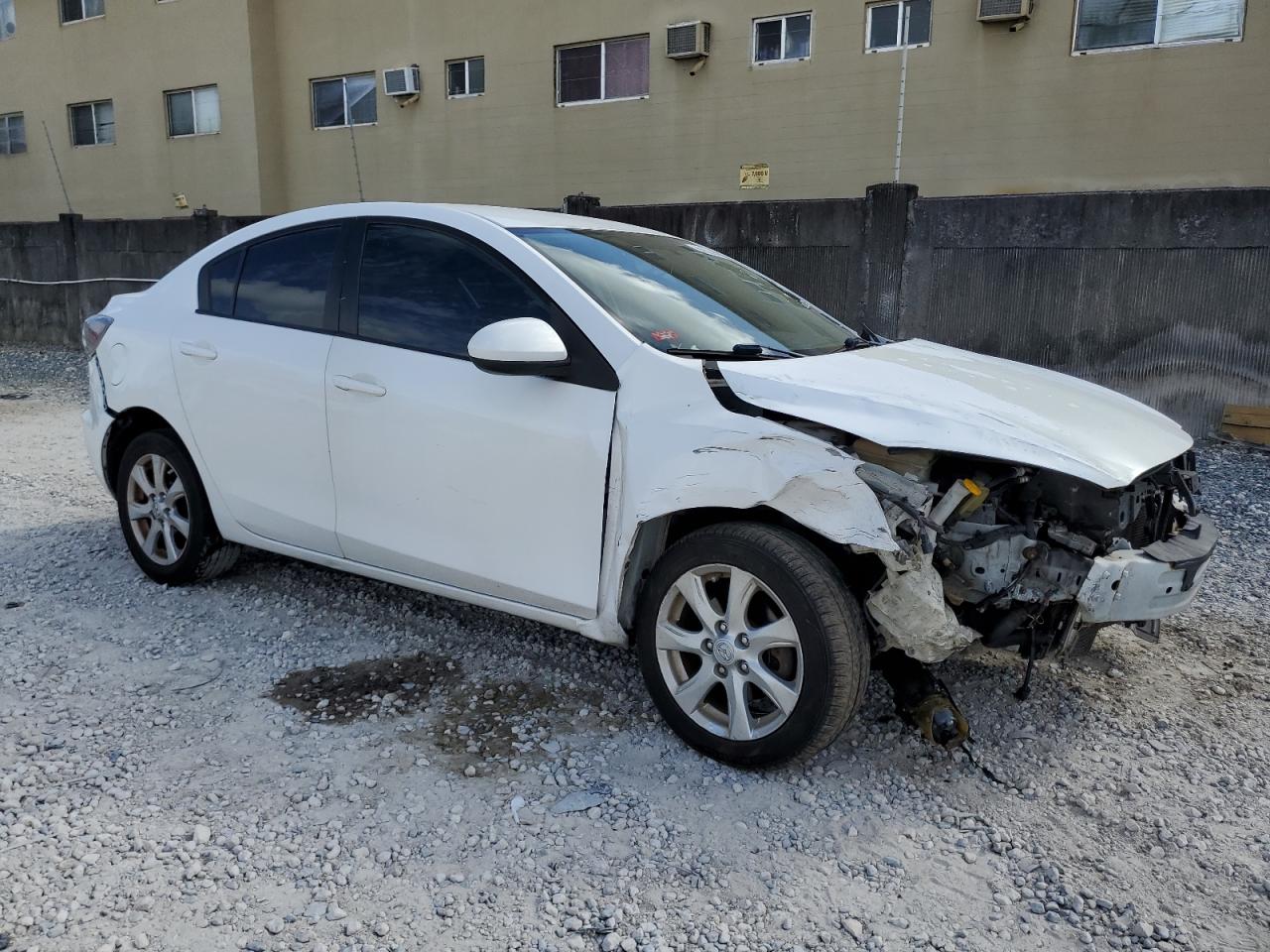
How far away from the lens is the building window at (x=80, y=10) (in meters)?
20.3

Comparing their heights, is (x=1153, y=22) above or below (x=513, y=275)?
above

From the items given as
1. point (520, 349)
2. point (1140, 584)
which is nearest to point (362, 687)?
point (520, 349)

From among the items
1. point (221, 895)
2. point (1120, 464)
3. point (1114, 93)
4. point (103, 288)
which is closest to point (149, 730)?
point (221, 895)

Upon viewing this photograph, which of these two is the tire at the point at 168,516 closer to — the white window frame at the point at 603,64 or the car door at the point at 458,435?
the car door at the point at 458,435

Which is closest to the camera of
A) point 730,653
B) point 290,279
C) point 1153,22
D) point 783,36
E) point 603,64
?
point 730,653

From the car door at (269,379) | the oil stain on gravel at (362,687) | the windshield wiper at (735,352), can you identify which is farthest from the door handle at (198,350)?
the windshield wiper at (735,352)

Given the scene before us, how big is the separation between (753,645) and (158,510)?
2.99m

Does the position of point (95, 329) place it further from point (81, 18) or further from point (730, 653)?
point (81, 18)

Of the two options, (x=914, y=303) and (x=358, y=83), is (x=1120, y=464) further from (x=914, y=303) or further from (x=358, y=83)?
(x=358, y=83)

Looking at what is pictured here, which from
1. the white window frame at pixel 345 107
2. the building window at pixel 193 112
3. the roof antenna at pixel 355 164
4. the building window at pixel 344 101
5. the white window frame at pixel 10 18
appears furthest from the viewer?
the white window frame at pixel 10 18

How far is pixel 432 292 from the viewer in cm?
366

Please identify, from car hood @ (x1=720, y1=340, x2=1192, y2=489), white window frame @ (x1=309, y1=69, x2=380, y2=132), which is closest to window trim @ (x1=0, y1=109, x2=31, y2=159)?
white window frame @ (x1=309, y1=69, x2=380, y2=132)

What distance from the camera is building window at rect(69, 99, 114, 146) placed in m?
20.5

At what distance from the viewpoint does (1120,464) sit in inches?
113
